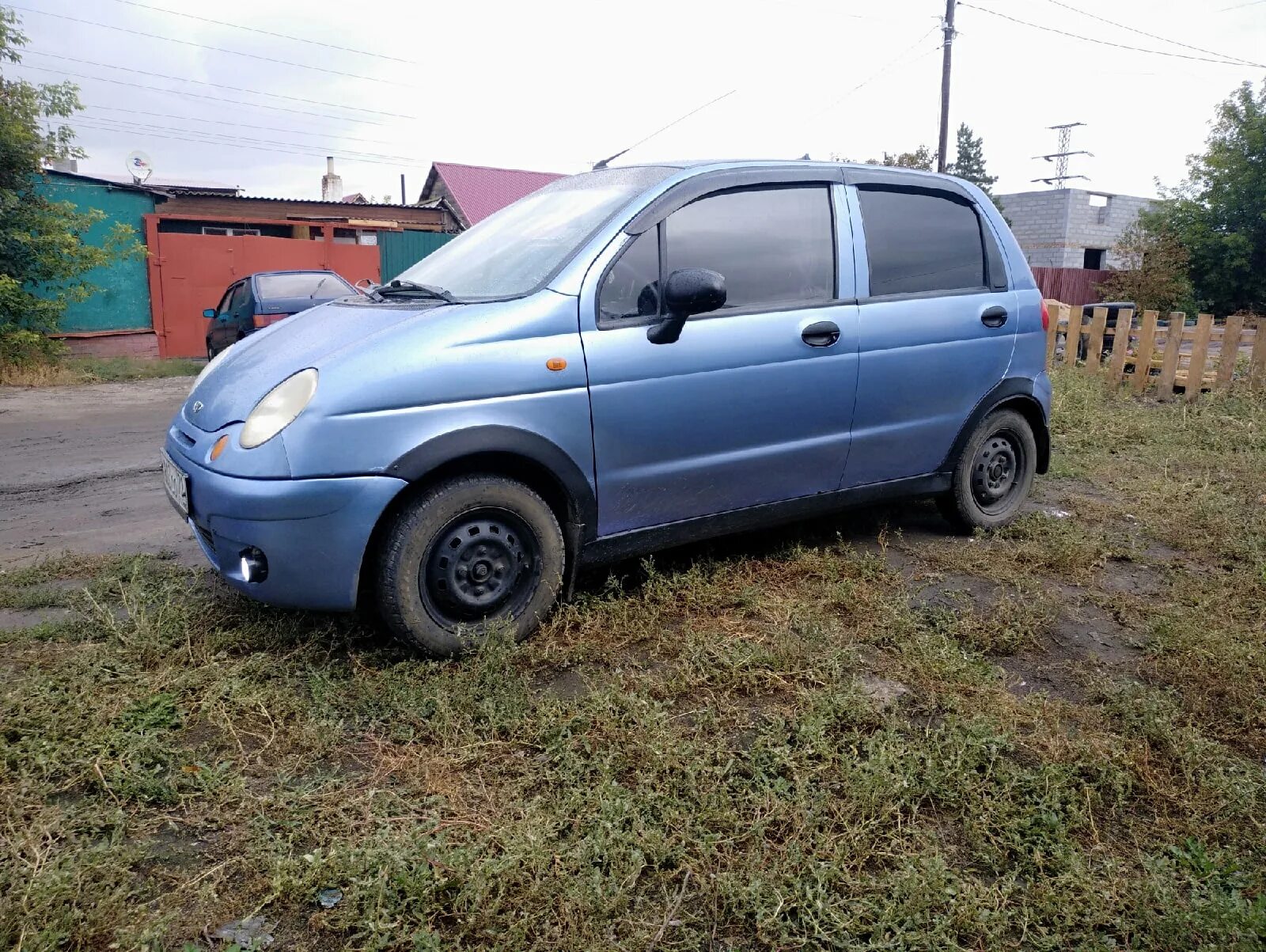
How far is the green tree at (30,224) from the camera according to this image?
1288 cm

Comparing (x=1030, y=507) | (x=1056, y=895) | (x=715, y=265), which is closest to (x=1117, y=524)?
(x=1030, y=507)

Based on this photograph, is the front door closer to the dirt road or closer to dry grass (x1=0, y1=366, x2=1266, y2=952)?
dry grass (x1=0, y1=366, x2=1266, y2=952)

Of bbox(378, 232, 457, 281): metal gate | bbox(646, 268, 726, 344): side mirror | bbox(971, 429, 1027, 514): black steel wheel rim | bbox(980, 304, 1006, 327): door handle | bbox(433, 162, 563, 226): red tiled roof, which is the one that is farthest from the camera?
bbox(433, 162, 563, 226): red tiled roof

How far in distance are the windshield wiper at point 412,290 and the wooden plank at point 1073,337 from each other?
10.2 metres

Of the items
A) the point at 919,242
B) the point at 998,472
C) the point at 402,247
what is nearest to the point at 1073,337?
the point at 998,472

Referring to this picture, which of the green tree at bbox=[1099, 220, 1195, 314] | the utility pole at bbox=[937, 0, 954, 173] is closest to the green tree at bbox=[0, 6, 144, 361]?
the utility pole at bbox=[937, 0, 954, 173]

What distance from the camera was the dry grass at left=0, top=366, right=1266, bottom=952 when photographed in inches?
81.3

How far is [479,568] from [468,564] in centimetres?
5

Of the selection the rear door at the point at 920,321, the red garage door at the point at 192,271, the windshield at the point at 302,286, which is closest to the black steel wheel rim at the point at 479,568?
the rear door at the point at 920,321

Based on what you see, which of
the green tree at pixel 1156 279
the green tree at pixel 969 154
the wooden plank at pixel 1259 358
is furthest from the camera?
the green tree at pixel 969 154

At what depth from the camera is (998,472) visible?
4.90 metres

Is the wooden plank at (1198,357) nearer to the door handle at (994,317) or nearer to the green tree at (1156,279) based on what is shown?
the door handle at (994,317)

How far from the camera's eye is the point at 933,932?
201cm

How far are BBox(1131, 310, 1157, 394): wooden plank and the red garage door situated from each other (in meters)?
14.4
